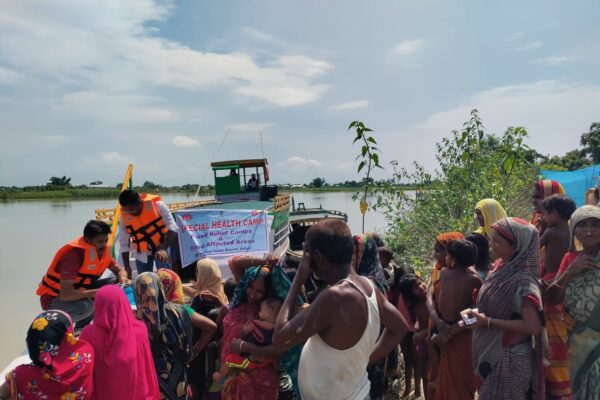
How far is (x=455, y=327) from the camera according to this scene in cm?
255

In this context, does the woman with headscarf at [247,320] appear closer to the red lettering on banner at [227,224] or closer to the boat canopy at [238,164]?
the red lettering on banner at [227,224]

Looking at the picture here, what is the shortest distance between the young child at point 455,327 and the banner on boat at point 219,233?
4045mm

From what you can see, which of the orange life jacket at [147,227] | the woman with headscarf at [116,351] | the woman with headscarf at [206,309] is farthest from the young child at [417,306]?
the orange life jacket at [147,227]

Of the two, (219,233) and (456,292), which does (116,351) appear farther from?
(219,233)

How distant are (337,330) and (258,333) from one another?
0.63 metres

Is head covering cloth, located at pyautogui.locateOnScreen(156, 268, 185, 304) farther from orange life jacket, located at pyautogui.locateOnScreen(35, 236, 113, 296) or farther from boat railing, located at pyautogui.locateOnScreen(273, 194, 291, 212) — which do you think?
boat railing, located at pyautogui.locateOnScreen(273, 194, 291, 212)

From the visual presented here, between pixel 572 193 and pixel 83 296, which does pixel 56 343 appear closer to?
pixel 83 296

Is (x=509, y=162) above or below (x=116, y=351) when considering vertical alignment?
above

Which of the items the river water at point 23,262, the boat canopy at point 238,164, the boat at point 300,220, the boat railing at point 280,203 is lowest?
the river water at point 23,262

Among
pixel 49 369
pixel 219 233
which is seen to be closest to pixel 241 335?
pixel 49 369

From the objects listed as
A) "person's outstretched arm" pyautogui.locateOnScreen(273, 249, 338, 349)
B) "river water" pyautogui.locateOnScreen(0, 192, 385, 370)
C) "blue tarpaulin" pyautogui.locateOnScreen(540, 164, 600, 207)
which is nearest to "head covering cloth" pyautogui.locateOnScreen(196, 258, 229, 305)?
"person's outstretched arm" pyautogui.locateOnScreen(273, 249, 338, 349)

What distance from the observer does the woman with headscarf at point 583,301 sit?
7.90ft

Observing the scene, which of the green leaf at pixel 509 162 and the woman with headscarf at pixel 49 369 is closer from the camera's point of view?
the woman with headscarf at pixel 49 369

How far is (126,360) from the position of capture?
6.71 feet
